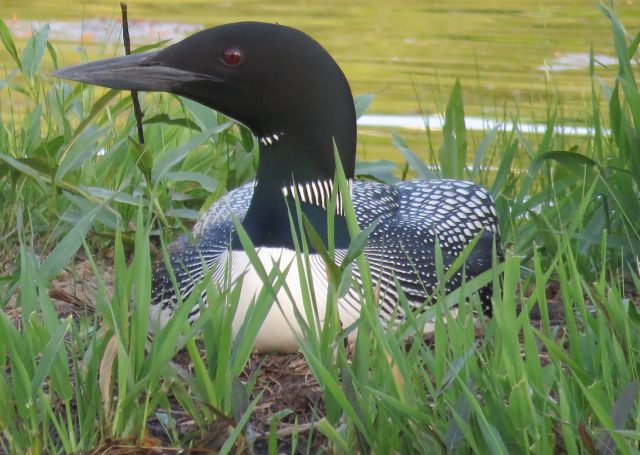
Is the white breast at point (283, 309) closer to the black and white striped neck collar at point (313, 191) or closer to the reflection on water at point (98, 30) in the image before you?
the black and white striped neck collar at point (313, 191)

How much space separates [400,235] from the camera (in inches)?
138

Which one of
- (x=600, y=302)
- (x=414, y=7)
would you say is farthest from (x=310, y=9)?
(x=600, y=302)

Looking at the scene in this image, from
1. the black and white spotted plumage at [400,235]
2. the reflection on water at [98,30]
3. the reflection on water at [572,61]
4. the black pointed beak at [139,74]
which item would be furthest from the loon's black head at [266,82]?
the reflection on water at [98,30]

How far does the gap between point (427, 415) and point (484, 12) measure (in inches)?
274

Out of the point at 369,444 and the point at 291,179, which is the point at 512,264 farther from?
the point at 291,179

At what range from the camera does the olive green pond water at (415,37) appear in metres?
6.98

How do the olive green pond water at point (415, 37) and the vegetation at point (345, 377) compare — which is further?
the olive green pond water at point (415, 37)

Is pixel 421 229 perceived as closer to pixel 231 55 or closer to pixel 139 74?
pixel 231 55

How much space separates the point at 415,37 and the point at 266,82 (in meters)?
5.04

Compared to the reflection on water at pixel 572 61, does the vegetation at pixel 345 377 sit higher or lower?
higher

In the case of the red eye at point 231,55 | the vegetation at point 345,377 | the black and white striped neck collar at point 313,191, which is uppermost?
the red eye at point 231,55

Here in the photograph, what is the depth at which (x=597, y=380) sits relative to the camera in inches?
89.7

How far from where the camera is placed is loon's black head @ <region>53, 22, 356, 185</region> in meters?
3.25

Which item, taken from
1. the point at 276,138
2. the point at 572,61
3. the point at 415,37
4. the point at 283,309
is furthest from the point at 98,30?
the point at 283,309
